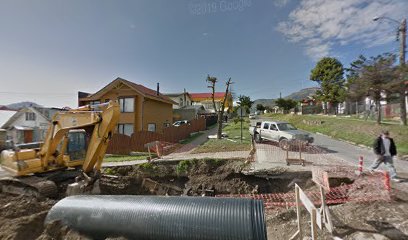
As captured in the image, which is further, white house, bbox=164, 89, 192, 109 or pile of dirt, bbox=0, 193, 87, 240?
white house, bbox=164, 89, 192, 109

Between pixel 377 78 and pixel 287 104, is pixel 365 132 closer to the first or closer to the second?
pixel 377 78

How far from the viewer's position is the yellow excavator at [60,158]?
26.3 ft

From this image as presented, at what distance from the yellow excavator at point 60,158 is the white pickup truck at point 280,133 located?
10.6m

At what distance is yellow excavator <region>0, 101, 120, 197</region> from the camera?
315 inches

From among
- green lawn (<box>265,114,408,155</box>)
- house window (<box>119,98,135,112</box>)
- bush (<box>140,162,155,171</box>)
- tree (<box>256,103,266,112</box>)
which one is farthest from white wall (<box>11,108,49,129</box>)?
tree (<box>256,103,266,112</box>)

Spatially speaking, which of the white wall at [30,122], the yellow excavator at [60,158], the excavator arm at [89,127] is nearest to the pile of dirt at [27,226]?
the yellow excavator at [60,158]

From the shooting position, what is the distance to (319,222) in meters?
4.63

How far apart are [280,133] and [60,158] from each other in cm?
1265

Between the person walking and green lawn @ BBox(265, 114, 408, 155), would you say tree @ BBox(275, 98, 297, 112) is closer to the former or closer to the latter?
green lawn @ BBox(265, 114, 408, 155)

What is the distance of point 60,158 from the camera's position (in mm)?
9070

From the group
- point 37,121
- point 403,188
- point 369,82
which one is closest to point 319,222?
point 403,188

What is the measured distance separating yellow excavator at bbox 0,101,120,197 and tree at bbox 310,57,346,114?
38.5m

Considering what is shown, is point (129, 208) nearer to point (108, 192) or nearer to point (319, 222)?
point (319, 222)

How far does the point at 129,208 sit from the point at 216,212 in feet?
5.86
